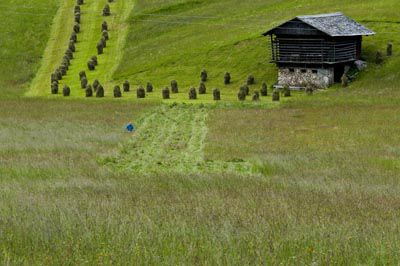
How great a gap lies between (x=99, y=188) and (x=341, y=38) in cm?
4261

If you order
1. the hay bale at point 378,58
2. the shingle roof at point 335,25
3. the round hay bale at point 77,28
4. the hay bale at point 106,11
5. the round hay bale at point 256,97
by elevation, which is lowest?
the round hay bale at point 256,97

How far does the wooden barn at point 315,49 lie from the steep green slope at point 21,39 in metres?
22.3

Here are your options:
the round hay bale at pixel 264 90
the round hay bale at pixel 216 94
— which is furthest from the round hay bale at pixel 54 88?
the round hay bale at pixel 264 90

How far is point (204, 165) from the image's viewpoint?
68.4ft

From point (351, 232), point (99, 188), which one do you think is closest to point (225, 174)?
point (99, 188)

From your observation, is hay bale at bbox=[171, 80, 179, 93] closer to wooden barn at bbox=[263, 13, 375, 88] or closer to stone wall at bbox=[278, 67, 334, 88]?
wooden barn at bbox=[263, 13, 375, 88]

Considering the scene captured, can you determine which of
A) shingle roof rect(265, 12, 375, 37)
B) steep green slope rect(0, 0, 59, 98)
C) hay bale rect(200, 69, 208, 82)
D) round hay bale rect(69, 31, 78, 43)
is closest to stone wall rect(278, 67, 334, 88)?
shingle roof rect(265, 12, 375, 37)

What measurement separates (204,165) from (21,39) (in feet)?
206

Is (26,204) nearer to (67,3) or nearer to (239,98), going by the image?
(239,98)

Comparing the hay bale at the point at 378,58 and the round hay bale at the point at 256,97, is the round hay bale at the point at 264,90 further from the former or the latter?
the hay bale at the point at 378,58

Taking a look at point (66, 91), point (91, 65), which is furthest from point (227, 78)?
point (91, 65)

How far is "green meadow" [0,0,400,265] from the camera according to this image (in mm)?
9008

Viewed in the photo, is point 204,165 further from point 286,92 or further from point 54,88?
point 54,88

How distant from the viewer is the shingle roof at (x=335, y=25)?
53.5 meters
